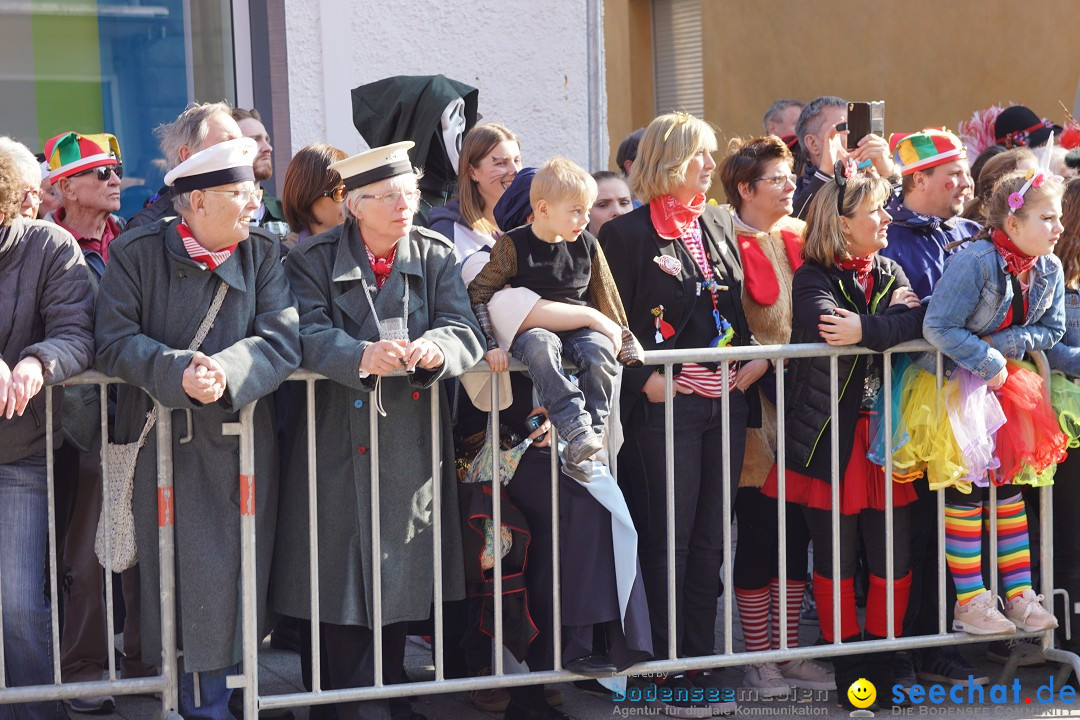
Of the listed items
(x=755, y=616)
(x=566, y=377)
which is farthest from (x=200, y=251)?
(x=755, y=616)

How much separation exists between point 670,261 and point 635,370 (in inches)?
16.4

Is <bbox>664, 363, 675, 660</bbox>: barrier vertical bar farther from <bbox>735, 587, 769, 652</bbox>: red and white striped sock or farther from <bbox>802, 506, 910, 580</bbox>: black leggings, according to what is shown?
<bbox>802, 506, 910, 580</bbox>: black leggings

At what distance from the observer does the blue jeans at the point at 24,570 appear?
4289 millimetres

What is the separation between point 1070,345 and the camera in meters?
5.07

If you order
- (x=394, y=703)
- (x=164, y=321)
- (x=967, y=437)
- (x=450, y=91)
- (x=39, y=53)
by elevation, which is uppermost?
(x=39, y=53)

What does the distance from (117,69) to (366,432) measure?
397cm

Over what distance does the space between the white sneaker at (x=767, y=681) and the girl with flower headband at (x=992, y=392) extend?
65cm

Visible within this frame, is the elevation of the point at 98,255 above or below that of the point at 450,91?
below

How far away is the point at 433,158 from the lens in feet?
20.1

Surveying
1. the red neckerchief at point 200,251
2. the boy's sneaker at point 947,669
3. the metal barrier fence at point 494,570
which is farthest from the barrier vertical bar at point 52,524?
the boy's sneaker at point 947,669

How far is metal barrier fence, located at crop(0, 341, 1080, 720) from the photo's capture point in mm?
4270

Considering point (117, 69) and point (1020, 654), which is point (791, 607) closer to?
point (1020, 654)

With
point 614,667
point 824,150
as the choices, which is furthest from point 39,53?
point 614,667

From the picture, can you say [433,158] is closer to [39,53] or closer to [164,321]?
[164,321]
